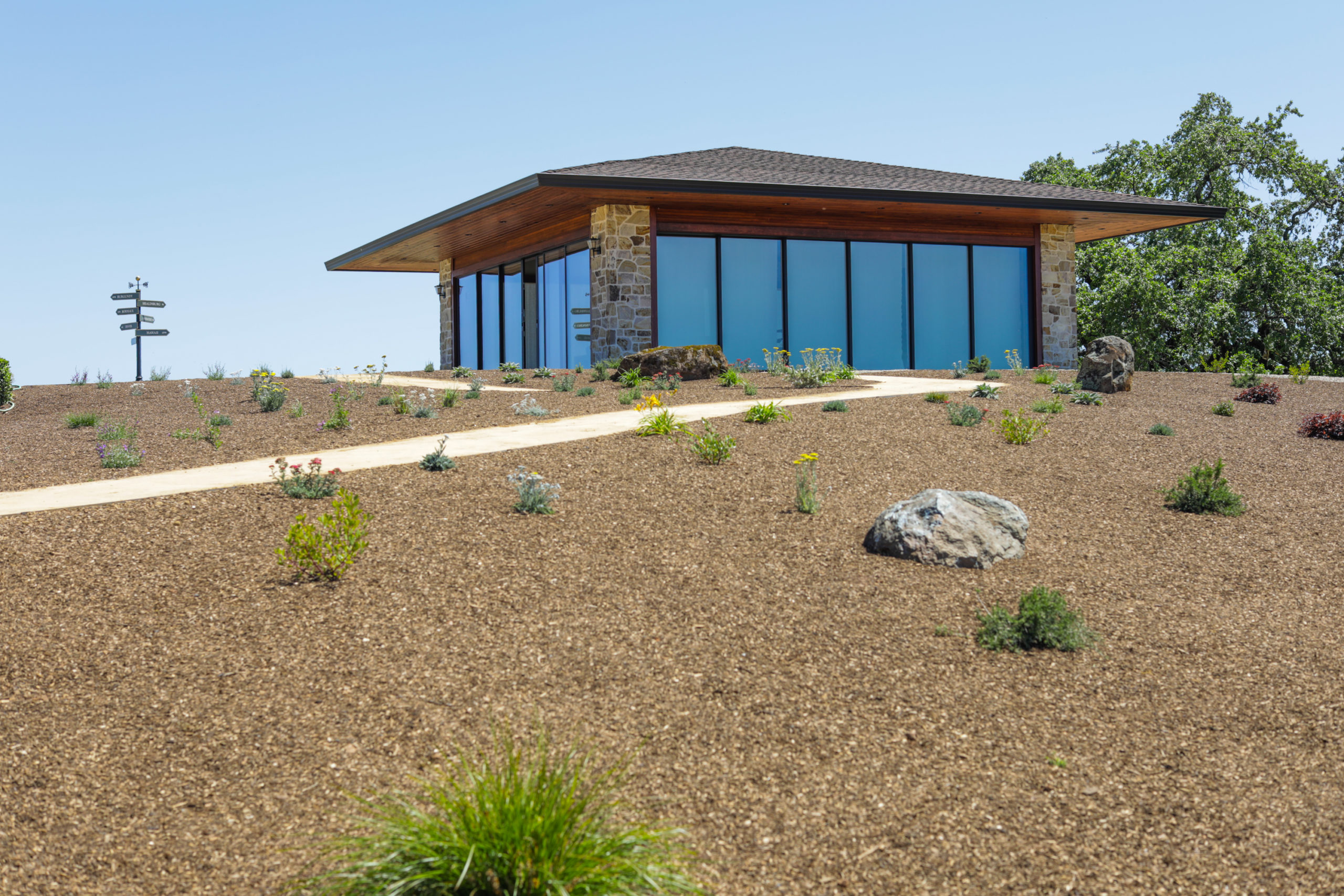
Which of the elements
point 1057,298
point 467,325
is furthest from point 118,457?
point 1057,298

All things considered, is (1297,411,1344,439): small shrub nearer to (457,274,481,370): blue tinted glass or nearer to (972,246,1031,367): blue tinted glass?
(972,246,1031,367): blue tinted glass

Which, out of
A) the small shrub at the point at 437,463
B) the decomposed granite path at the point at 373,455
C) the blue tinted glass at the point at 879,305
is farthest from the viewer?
the blue tinted glass at the point at 879,305

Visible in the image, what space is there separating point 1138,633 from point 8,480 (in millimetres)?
9717

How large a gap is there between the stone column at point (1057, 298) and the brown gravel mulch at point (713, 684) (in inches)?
529

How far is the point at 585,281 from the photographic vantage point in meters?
19.8

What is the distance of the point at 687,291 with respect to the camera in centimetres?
1920

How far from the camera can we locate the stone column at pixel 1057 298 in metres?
21.5

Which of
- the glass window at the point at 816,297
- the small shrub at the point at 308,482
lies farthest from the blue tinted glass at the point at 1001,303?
the small shrub at the point at 308,482

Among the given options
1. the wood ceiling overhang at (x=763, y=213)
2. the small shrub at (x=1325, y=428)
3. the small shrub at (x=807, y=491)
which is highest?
the wood ceiling overhang at (x=763, y=213)

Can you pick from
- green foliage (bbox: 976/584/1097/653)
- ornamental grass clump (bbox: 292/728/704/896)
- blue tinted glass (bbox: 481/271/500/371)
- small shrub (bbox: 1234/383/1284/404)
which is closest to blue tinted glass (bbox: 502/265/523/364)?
blue tinted glass (bbox: 481/271/500/371)

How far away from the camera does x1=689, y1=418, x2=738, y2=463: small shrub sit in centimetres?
913

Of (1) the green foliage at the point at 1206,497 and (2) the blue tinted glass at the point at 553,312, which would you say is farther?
(2) the blue tinted glass at the point at 553,312

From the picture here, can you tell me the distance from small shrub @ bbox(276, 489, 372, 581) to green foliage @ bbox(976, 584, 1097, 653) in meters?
3.99

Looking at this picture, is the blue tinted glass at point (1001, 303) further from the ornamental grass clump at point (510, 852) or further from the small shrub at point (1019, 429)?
the ornamental grass clump at point (510, 852)
